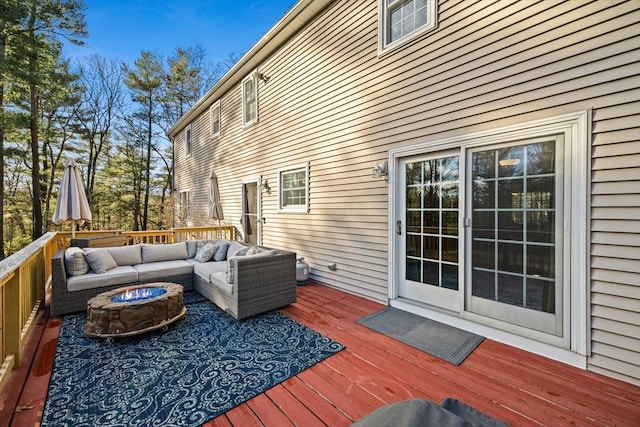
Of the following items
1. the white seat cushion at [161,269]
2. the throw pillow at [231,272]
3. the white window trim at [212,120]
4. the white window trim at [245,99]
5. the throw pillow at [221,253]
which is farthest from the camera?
the white window trim at [212,120]

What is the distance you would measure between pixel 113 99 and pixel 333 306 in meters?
16.5

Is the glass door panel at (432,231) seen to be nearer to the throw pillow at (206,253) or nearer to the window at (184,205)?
the throw pillow at (206,253)

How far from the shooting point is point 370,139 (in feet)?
14.0

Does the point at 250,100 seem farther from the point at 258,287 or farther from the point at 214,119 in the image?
the point at 258,287

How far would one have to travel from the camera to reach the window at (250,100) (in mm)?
7070

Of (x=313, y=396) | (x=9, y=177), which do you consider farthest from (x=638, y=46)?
(x=9, y=177)

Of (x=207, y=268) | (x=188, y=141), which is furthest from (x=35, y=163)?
(x=207, y=268)

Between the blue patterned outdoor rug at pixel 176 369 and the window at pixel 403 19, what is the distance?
13.1 feet

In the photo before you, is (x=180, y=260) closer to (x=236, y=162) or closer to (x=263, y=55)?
(x=236, y=162)

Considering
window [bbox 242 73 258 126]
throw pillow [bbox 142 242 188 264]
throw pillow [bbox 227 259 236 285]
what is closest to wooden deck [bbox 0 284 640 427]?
throw pillow [bbox 227 259 236 285]

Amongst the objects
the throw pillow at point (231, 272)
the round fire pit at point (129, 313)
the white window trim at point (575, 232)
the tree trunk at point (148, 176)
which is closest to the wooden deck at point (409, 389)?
the white window trim at point (575, 232)

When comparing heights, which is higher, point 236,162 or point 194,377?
point 236,162

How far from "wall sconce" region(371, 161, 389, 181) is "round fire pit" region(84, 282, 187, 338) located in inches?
121

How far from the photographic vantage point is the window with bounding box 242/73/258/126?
707 centimetres
